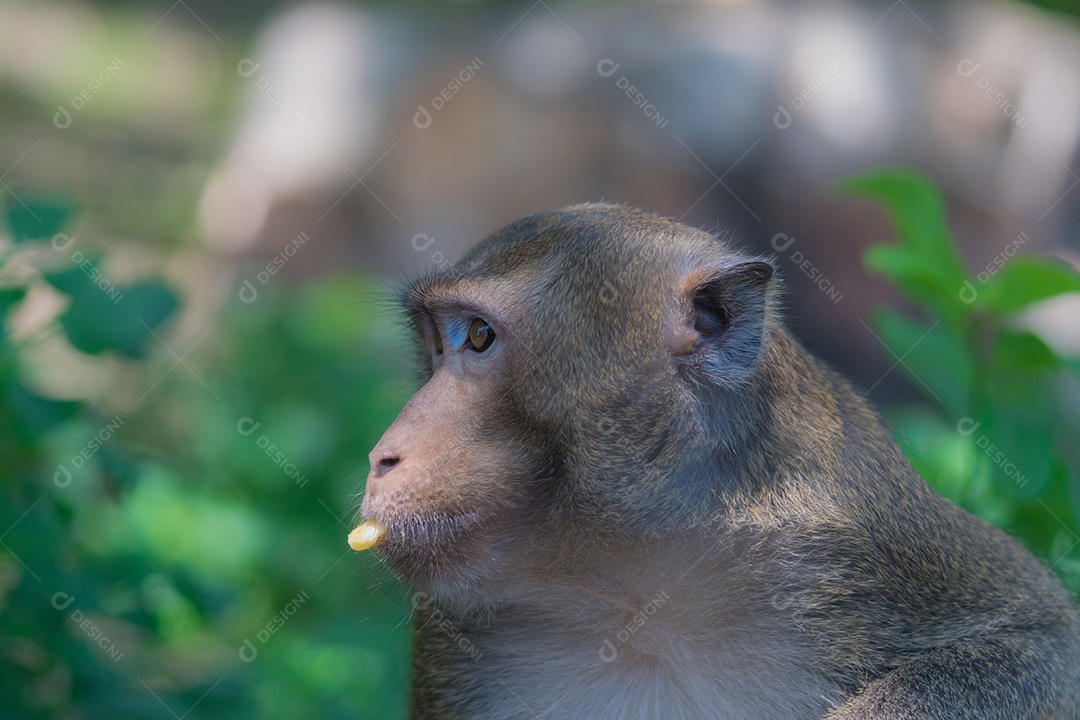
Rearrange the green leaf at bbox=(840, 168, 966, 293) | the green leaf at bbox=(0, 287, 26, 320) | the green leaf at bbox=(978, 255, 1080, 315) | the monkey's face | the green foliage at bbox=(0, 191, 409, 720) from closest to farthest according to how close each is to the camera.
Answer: the monkey's face < the green leaf at bbox=(0, 287, 26, 320) < the green leaf at bbox=(978, 255, 1080, 315) < the green foliage at bbox=(0, 191, 409, 720) < the green leaf at bbox=(840, 168, 966, 293)

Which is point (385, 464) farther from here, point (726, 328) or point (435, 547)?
point (726, 328)

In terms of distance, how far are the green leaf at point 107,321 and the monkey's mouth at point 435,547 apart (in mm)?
1214

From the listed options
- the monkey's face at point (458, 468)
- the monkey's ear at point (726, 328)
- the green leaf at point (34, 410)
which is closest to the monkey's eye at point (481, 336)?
the monkey's face at point (458, 468)

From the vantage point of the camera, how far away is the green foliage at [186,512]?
363 cm

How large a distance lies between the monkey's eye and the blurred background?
2.80ft

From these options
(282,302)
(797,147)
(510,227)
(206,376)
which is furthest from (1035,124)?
(510,227)

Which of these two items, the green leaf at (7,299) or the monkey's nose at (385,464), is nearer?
the monkey's nose at (385,464)

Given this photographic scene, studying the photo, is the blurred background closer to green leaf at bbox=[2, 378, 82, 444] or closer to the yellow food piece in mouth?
green leaf at bbox=[2, 378, 82, 444]

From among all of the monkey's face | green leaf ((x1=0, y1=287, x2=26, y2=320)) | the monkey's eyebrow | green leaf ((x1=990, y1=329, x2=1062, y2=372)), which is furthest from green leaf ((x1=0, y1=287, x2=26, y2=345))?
green leaf ((x1=990, y1=329, x2=1062, y2=372))

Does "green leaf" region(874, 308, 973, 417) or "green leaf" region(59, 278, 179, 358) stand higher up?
"green leaf" region(874, 308, 973, 417)

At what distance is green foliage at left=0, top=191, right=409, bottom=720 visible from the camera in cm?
363

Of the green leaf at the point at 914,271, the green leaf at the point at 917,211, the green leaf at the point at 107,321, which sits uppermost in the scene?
the green leaf at the point at 917,211

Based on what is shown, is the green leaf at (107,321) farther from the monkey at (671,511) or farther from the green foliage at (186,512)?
the monkey at (671,511)

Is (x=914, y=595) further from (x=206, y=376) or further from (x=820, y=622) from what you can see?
(x=206, y=376)
